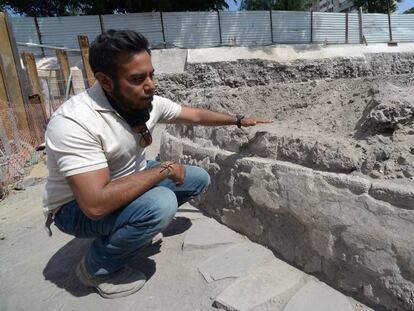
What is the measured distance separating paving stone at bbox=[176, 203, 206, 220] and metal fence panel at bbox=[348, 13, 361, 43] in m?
16.1

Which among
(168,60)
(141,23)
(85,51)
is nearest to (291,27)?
(141,23)

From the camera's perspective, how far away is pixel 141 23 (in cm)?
1382

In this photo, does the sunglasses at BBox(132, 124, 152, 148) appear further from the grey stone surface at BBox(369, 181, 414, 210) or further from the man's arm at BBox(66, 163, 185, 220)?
the grey stone surface at BBox(369, 181, 414, 210)

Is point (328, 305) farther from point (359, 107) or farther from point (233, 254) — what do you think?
point (359, 107)

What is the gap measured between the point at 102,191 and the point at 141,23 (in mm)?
13454

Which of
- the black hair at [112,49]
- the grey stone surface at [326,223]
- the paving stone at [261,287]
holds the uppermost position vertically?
the black hair at [112,49]

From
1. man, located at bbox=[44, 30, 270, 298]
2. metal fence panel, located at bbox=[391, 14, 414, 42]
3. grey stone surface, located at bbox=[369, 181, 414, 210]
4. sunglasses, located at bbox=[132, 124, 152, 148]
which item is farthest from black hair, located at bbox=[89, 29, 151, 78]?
metal fence panel, located at bbox=[391, 14, 414, 42]

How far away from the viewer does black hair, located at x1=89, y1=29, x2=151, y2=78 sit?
172 cm

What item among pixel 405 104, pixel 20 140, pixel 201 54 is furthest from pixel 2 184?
pixel 201 54

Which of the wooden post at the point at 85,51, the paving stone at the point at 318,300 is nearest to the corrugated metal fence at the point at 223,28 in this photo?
the wooden post at the point at 85,51

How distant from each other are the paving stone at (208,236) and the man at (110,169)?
448 millimetres

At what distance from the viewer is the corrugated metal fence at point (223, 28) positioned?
13125 mm

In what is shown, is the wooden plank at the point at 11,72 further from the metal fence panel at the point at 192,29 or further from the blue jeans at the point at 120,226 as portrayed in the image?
the metal fence panel at the point at 192,29

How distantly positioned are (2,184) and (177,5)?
14.5 m
